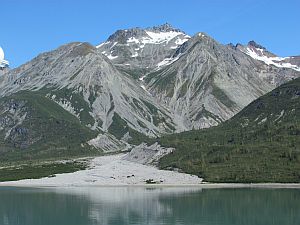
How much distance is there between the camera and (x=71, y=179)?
196375 millimetres

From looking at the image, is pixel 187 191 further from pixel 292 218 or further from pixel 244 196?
pixel 292 218

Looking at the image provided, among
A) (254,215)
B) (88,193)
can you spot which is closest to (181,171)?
(88,193)

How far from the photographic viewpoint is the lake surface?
102688 mm

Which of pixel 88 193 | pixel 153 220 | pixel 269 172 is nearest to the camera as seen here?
pixel 153 220

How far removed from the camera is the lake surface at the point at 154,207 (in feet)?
337

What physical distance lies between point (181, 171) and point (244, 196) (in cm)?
5719

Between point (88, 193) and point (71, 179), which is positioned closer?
point (88, 193)

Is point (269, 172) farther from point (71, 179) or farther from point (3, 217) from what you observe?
point (3, 217)

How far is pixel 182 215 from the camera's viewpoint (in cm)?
10800

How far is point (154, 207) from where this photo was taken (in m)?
118

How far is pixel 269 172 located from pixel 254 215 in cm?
6527

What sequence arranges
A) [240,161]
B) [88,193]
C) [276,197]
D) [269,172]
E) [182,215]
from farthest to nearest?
[240,161], [269,172], [88,193], [276,197], [182,215]

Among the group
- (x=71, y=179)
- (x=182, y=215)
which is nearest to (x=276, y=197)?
(x=182, y=215)

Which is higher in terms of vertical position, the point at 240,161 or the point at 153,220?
the point at 240,161
